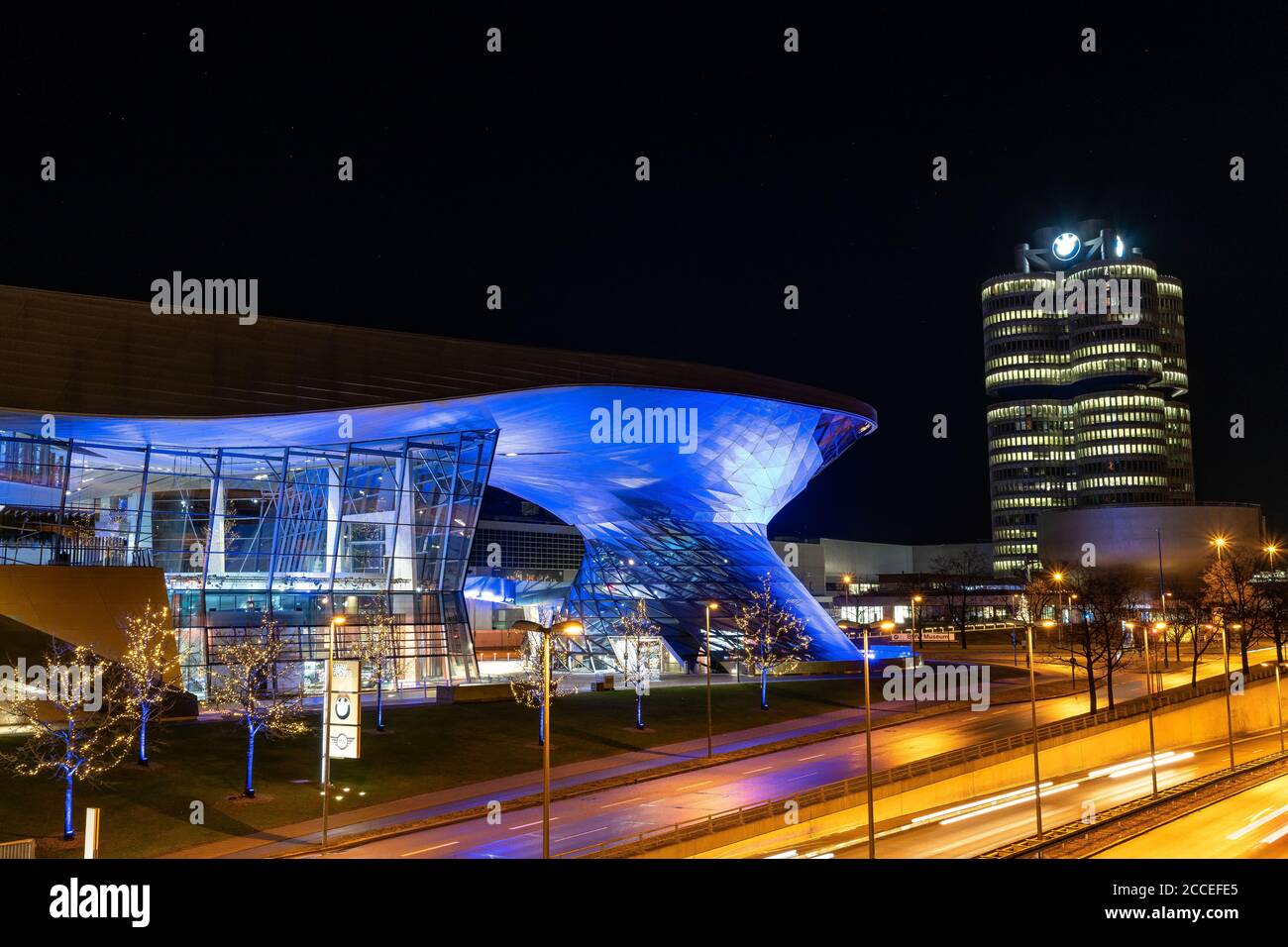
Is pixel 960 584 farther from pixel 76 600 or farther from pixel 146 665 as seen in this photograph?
pixel 146 665

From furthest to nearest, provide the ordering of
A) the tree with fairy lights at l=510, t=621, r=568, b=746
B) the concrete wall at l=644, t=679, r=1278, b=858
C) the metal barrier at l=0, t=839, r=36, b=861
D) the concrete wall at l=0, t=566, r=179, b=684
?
the tree with fairy lights at l=510, t=621, r=568, b=746, the concrete wall at l=0, t=566, r=179, b=684, the concrete wall at l=644, t=679, r=1278, b=858, the metal barrier at l=0, t=839, r=36, b=861

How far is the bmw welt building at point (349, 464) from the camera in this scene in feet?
156

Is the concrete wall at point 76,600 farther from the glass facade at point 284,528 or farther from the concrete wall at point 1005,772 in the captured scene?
the concrete wall at point 1005,772

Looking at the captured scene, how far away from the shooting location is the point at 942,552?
191000 mm

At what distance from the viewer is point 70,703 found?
29.2m

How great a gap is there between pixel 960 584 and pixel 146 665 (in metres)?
120

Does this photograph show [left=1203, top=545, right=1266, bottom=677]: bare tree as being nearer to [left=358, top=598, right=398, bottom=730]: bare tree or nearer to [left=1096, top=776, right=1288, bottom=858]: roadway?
[left=1096, top=776, right=1288, bottom=858]: roadway

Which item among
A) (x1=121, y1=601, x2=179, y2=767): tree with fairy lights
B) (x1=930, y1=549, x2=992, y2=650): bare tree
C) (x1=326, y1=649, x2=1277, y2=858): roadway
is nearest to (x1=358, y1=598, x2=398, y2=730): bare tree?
(x1=121, y1=601, x2=179, y2=767): tree with fairy lights

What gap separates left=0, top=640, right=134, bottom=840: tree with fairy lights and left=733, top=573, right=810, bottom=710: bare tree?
31.9 m

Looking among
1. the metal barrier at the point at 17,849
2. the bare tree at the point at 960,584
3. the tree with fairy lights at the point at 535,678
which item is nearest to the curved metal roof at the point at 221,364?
the tree with fairy lights at the point at 535,678

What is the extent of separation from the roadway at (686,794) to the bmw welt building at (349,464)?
1763 cm

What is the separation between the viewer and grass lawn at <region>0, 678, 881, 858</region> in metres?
28.8
